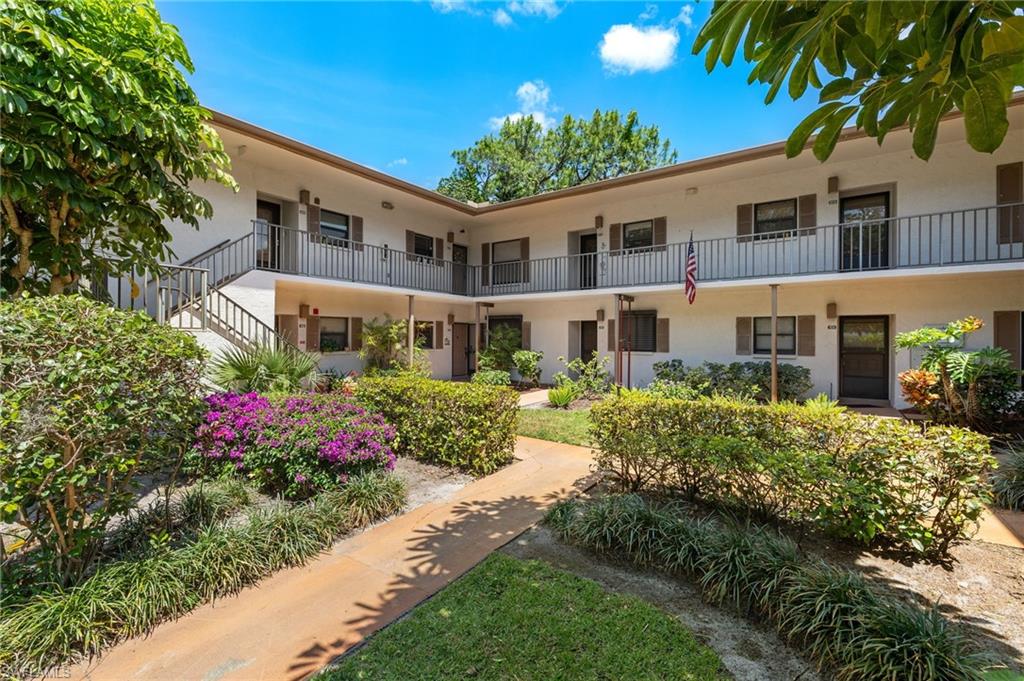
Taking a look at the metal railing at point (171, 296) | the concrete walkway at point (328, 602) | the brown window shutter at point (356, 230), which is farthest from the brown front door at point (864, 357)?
the metal railing at point (171, 296)

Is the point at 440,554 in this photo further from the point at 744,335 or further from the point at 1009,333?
the point at 1009,333

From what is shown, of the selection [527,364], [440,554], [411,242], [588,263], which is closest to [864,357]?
[588,263]

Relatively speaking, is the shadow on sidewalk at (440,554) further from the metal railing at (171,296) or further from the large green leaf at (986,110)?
the metal railing at (171,296)

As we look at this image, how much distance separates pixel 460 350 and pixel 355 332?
16.0ft

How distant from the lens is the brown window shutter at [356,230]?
45.4ft

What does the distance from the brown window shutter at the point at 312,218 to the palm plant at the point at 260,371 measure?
5487 mm

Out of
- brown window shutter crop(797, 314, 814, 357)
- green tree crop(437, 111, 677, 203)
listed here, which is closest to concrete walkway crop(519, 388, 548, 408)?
brown window shutter crop(797, 314, 814, 357)

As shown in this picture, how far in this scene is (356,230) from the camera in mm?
14008

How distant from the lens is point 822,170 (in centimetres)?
1165

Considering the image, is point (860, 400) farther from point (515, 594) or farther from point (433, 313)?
point (433, 313)

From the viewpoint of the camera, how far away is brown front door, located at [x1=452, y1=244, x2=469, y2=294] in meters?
17.0

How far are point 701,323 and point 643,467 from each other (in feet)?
31.2

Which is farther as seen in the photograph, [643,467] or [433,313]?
[433,313]

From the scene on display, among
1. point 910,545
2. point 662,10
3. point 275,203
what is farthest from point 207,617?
point 275,203
